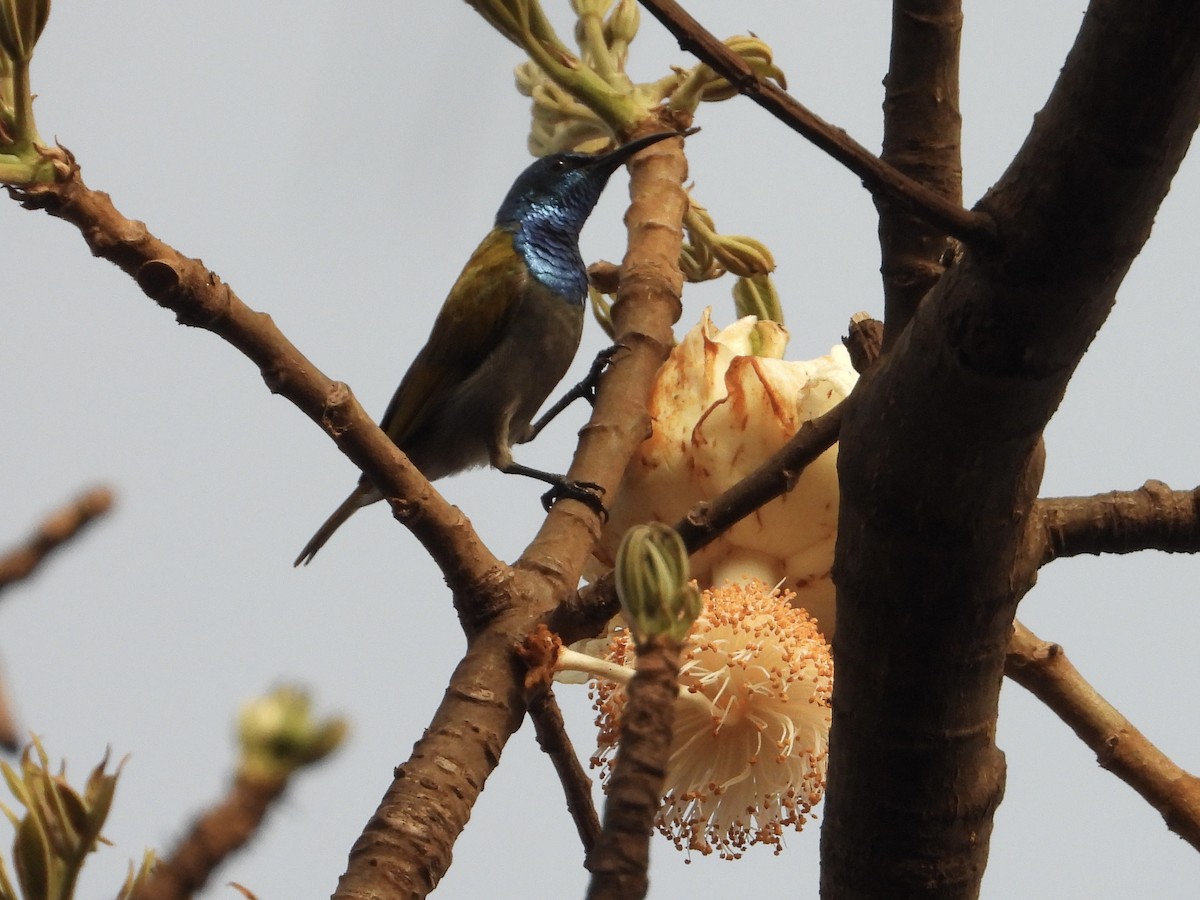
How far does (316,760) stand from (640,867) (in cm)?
33

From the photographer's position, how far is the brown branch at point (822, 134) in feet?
3.72

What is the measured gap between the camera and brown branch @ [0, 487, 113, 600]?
0.73 m

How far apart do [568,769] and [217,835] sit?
166 cm

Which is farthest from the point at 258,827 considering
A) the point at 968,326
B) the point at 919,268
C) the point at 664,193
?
the point at 664,193

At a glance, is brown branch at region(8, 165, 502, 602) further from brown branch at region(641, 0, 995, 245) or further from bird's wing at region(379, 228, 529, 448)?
bird's wing at region(379, 228, 529, 448)

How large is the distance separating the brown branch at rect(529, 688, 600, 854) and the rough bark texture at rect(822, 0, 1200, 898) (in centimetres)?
56

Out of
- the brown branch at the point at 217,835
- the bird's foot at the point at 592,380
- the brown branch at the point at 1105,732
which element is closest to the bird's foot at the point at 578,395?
the bird's foot at the point at 592,380

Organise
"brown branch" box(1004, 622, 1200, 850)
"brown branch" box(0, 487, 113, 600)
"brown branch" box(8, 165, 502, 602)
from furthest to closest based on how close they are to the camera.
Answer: "brown branch" box(1004, 622, 1200, 850), "brown branch" box(8, 165, 502, 602), "brown branch" box(0, 487, 113, 600)

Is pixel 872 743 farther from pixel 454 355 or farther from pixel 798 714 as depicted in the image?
pixel 454 355

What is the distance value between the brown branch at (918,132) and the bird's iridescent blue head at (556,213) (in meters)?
2.60

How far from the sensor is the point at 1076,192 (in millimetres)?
1188

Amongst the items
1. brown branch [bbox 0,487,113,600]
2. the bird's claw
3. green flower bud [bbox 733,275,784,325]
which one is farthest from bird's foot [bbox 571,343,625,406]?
brown branch [bbox 0,487,113,600]

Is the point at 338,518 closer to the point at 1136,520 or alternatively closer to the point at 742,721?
the point at 742,721

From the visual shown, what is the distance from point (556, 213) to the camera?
15.2 feet
